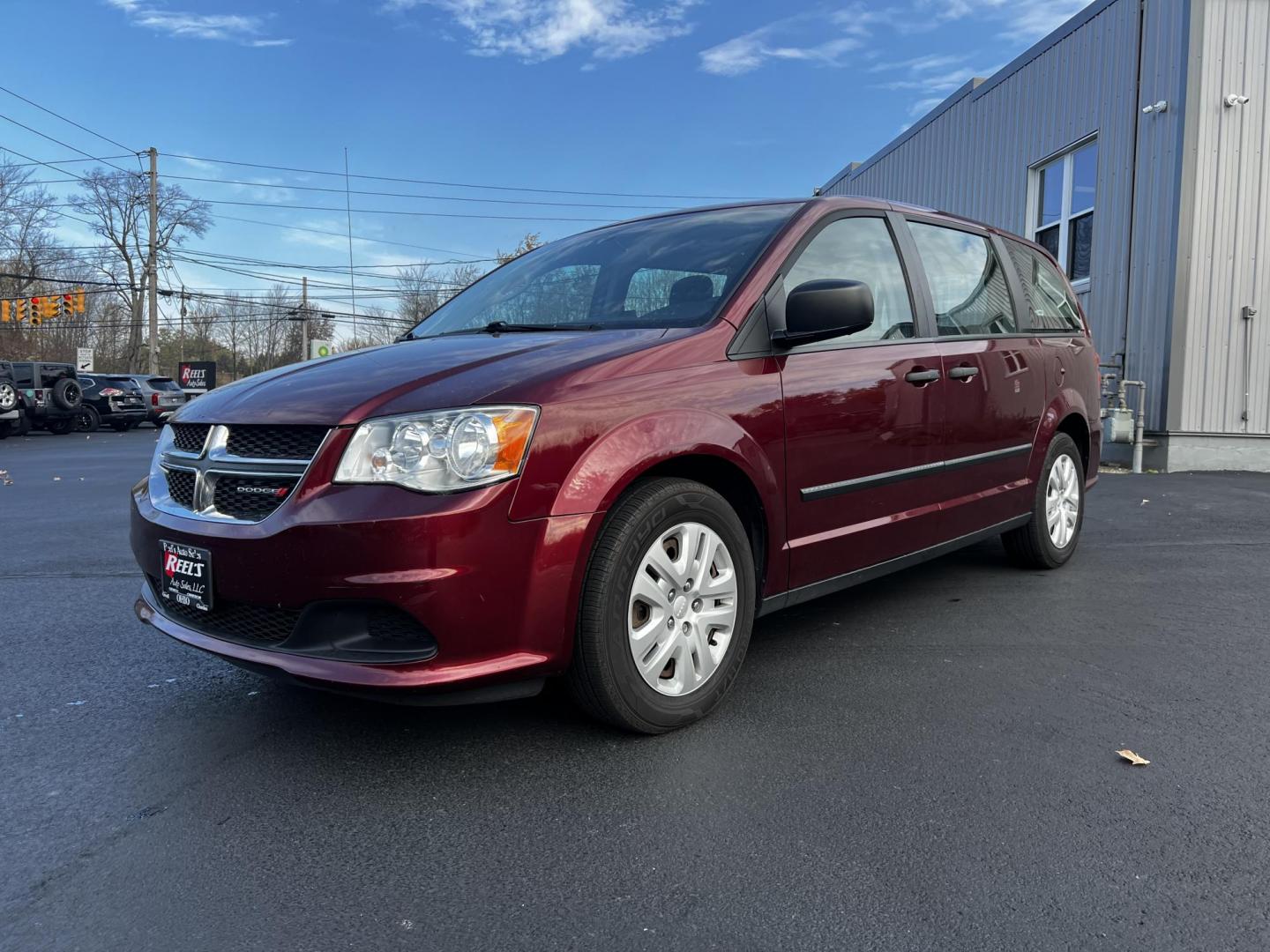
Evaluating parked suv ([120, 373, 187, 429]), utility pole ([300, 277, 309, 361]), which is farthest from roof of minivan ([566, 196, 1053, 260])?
utility pole ([300, 277, 309, 361])

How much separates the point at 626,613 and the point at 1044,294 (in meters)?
3.64

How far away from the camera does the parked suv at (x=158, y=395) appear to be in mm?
25969

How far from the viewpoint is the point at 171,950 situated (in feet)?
6.02

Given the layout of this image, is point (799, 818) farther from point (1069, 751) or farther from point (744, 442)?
point (744, 442)

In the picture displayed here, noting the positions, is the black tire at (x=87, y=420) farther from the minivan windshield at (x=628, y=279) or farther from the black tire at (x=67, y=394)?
the minivan windshield at (x=628, y=279)

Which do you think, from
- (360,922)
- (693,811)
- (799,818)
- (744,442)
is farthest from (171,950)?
(744,442)

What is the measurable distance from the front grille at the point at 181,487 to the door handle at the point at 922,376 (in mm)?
2581

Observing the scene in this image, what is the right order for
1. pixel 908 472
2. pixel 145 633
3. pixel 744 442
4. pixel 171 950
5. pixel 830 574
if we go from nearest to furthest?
pixel 171 950 < pixel 744 442 < pixel 830 574 < pixel 908 472 < pixel 145 633

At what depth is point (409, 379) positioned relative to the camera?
2658mm

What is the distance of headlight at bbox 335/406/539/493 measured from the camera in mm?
2404

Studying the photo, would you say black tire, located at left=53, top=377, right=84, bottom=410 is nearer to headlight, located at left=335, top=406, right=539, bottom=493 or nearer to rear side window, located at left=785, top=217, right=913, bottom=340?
rear side window, located at left=785, top=217, right=913, bottom=340

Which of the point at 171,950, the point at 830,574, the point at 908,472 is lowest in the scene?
the point at 171,950

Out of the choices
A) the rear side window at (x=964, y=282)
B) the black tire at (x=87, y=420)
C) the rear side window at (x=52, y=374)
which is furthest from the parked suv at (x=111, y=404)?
the rear side window at (x=964, y=282)

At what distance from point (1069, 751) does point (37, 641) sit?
13.1 ft
